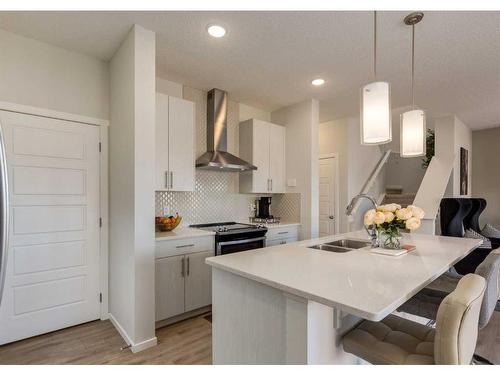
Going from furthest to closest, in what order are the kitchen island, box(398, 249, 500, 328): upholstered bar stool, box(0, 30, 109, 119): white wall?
box(0, 30, 109, 119): white wall → box(398, 249, 500, 328): upholstered bar stool → the kitchen island

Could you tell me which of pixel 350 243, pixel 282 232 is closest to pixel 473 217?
pixel 282 232

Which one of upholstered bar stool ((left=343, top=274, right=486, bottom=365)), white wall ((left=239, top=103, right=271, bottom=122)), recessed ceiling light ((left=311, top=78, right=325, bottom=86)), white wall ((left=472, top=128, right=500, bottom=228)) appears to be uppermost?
recessed ceiling light ((left=311, top=78, right=325, bottom=86))

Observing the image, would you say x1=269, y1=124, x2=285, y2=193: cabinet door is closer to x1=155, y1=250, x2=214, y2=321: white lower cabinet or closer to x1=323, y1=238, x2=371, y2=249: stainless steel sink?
x1=155, y1=250, x2=214, y2=321: white lower cabinet

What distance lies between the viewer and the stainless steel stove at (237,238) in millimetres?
2997

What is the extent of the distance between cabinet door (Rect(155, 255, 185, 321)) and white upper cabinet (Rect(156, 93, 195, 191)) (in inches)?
29.6

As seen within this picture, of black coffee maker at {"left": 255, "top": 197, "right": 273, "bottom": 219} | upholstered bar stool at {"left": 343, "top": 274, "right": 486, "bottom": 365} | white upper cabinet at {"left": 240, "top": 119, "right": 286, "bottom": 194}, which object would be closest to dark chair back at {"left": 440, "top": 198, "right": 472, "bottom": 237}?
white upper cabinet at {"left": 240, "top": 119, "right": 286, "bottom": 194}

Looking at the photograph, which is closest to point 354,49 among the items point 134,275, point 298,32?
point 298,32

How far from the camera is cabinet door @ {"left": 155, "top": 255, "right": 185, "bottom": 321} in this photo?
257 cm

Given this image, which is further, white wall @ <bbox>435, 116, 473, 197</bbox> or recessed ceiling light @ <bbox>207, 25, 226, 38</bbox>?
white wall @ <bbox>435, 116, 473, 197</bbox>

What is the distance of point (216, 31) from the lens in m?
2.30

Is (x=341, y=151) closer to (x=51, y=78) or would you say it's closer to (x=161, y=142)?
(x=161, y=142)

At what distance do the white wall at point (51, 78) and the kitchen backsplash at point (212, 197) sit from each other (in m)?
1.03

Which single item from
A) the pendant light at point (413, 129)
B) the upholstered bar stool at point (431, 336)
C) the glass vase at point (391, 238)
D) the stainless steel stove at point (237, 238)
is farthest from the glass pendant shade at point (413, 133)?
the stainless steel stove at point (237, 238)

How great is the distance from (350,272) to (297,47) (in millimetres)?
1992
